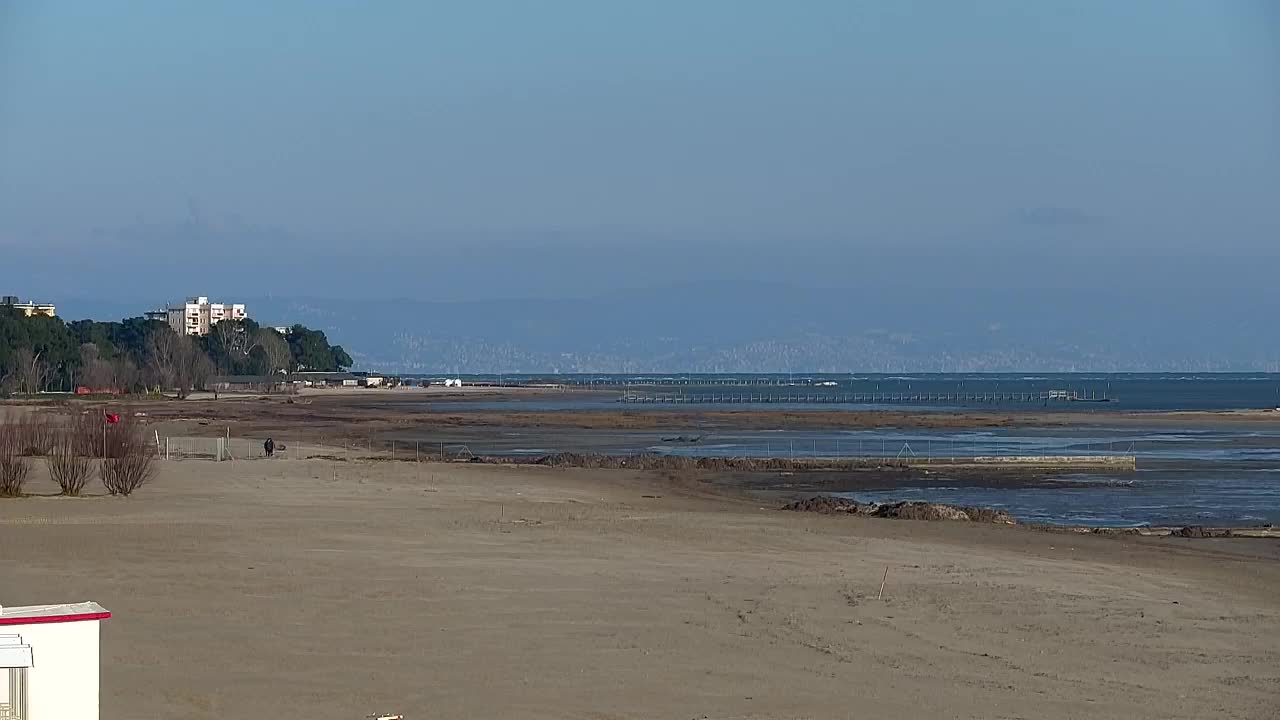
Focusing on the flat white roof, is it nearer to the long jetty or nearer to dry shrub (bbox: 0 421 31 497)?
dry shrub (bbox: 0 421 31 497)

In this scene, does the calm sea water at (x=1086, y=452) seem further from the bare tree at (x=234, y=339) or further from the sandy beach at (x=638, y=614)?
the bare tree at (x=234, y=339)

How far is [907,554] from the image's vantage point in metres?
22.3

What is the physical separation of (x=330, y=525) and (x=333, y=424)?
183 ft

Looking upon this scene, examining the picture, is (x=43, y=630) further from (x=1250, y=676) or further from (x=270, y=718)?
(x=1250, y=676)

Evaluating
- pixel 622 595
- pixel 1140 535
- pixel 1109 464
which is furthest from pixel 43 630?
pixel 1109 464

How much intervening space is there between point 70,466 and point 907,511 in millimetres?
16267

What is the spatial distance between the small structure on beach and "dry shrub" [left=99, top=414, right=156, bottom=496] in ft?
76.4

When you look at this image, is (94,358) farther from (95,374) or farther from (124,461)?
(124,461)

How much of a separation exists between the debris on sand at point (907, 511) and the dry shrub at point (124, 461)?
1289cm

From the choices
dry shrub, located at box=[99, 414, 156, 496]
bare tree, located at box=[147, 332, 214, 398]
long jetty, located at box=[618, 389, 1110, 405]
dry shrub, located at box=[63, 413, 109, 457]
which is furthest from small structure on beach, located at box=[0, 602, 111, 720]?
long jetty, located at box=[618, 389, 1110, 405]

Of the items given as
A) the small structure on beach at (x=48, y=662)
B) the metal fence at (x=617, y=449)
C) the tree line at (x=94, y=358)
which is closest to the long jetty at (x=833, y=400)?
the tree line at (x=94, y=358)

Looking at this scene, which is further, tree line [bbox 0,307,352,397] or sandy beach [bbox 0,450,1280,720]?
tree line [bbox 0,307,352,397]

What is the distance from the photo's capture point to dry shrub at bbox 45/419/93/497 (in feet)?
99.0

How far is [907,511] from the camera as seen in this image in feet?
97.6
